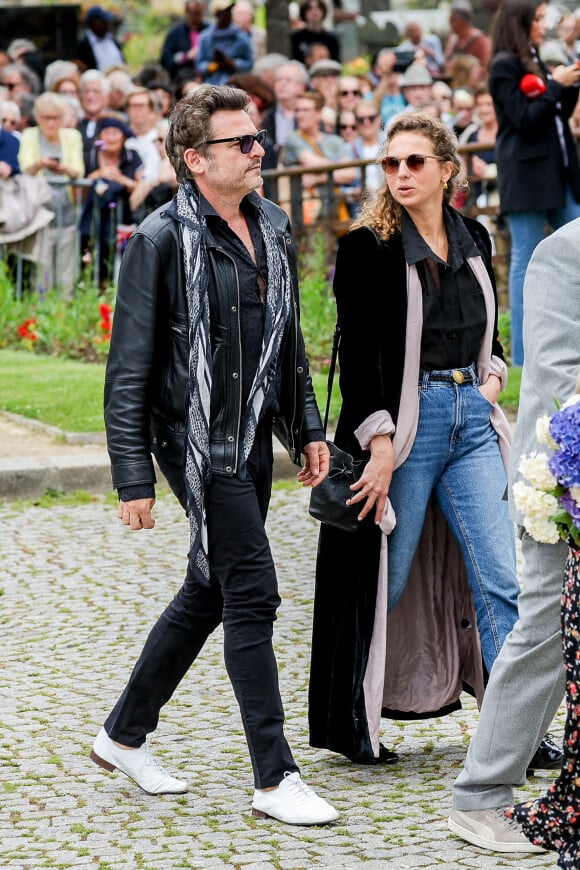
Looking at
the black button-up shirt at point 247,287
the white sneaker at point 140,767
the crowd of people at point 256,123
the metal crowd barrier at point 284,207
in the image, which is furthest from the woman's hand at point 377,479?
the metal crowd barrier at point 284,207

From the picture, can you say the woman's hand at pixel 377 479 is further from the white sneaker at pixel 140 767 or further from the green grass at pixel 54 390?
the green grass at pixel 54 390

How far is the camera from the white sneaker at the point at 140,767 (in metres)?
4.68

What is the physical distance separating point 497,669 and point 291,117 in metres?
11.7

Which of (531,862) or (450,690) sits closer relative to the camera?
(531,862)

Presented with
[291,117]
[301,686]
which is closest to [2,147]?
[291,117]

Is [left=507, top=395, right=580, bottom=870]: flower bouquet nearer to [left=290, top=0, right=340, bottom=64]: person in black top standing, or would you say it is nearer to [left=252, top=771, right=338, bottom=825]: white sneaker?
[left=252, top=771, right=338, bottom=825]: white sneaker

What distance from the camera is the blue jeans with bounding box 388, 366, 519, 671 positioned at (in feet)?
15.6

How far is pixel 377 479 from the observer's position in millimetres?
4734

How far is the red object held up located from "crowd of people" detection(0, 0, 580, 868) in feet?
18.0

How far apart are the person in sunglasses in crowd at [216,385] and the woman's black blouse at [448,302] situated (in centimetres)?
44

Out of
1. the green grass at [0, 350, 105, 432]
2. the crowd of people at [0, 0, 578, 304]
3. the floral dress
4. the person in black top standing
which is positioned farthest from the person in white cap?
the floral dress

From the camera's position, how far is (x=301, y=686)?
5801mm

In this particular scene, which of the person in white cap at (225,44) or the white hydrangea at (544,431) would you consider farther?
the person in white cap at (225,44)

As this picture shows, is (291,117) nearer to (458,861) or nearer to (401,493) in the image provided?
(401,493)
